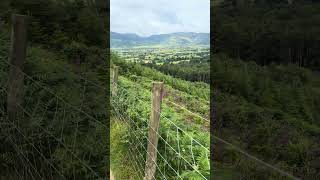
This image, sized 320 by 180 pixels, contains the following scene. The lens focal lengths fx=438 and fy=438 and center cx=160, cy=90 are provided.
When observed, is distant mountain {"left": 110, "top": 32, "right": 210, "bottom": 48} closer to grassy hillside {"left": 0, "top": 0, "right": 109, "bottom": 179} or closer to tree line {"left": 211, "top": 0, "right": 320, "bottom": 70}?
tree line {"left": 211, "top": 0, "right": 320, "bottom": 70}

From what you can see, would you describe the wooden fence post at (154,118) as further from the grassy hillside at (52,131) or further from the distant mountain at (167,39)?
the distant mountain at (167,39)

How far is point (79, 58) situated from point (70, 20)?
142cm

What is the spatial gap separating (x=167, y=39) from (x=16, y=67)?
18.8 m

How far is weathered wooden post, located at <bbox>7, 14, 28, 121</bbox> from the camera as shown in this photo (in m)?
3.29

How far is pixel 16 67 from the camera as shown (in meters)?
3.32

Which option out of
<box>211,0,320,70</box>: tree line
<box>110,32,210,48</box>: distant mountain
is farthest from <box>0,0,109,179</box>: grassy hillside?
<box>211,0,320,70</box>: tree line

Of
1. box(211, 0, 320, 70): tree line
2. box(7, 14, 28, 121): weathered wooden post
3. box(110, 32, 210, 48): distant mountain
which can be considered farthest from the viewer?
box(211, 0, 320, 70): tree line

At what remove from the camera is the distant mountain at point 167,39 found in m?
19.2

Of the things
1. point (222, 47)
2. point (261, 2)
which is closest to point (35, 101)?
point (222, 47)

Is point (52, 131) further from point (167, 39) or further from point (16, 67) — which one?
point (167, 39)

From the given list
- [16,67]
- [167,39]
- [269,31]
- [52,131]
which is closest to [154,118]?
[52,131]

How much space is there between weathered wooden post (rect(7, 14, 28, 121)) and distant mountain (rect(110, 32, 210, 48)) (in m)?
14.6

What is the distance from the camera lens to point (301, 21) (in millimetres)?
22359

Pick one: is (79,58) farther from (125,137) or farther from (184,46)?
(184,46)
